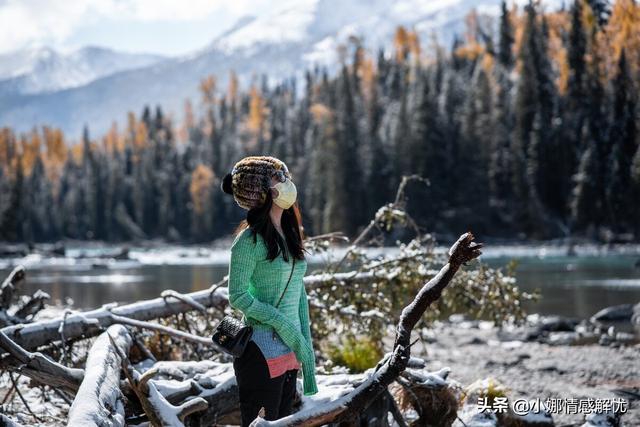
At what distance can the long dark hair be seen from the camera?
13.0 feet

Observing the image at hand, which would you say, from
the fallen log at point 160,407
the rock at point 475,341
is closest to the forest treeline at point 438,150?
the rock at point 475,341

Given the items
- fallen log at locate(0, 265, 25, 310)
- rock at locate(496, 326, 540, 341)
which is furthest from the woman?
rock at locate(496, 326, 540, 341)

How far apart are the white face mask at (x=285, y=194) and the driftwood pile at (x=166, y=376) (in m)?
1.07

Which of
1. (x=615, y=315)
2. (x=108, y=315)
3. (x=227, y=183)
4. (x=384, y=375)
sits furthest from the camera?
(x=615, y=315)

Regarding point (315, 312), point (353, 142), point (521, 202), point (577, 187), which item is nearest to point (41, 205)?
point (353, 142)

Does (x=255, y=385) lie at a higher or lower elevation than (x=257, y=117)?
lower

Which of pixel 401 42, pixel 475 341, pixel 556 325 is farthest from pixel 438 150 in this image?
pixel 475 341

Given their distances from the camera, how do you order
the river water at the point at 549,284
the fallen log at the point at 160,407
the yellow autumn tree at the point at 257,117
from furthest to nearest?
the yellow autumn tree at the point at 257,117, the river water at the point at 549,284, the fallen log at the point at 160,407

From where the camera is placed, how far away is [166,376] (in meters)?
5.55


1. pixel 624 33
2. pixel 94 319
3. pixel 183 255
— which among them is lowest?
pixel 183 255

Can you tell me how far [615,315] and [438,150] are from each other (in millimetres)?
57679

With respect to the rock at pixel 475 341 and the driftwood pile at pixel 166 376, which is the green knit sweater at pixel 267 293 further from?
the rock at pixel 475 341

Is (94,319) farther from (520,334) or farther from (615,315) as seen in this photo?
(615,315)

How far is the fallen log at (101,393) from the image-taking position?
3.57 metres
